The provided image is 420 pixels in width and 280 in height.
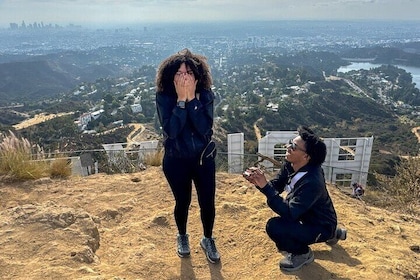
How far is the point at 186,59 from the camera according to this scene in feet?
7.63

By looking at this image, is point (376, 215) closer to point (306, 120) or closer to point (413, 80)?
point (306, 120)

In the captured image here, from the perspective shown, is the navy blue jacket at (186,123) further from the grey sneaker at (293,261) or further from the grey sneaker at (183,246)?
the grey sneaker at (293,261)

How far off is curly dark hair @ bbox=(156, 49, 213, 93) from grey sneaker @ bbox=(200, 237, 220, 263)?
1.12 m

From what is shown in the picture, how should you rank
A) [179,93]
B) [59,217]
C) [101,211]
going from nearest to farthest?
[179,93]
[59,217]
[101,211]

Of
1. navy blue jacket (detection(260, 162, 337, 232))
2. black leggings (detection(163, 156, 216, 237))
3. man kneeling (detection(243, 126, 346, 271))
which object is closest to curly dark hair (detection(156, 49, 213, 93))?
black leggings (detection(163, 156, 216, 237))

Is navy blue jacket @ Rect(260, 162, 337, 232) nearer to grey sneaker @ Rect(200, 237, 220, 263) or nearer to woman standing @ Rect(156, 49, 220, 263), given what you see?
woman standing @ Rect(156, 49, 220, 263)

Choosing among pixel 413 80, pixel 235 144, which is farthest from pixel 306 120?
pixel 413 80

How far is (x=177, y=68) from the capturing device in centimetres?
231

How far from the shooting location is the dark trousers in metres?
2.37

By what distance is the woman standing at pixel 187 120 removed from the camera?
2.28 m

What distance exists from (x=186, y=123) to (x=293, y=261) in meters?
1.18

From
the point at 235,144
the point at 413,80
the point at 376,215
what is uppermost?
the point at 376,215

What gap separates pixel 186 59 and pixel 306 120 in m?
37.6

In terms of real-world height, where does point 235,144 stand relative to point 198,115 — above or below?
below
